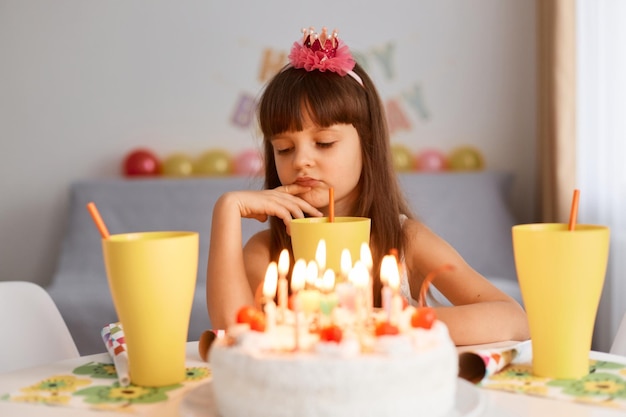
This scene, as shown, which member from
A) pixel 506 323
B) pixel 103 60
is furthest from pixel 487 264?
pixel 506 323

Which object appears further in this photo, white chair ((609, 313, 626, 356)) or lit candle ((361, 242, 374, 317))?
white chair ((609, 313, 626, 356))

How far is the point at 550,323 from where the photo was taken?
102 centimetres

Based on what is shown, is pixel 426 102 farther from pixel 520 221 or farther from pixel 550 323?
pixel 550 323

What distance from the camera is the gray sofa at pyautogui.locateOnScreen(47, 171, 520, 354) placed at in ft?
12.9

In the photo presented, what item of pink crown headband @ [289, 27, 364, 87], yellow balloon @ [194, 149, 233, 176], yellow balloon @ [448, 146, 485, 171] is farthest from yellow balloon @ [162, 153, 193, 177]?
pink crown headband @ [289, 27, 364, 87]

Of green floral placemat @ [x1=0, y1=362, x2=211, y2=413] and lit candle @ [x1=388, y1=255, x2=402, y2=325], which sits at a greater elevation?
lit candle @ [x1=388, y1=255, x2=402, y2=325]

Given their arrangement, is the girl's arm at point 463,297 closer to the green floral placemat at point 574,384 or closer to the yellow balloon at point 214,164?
the green floral placemat at point 574,384

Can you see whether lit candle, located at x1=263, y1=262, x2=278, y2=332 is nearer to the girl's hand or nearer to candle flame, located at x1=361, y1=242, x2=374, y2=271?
candle flame, located at x1=361, y1=242, x2=374, y2=271

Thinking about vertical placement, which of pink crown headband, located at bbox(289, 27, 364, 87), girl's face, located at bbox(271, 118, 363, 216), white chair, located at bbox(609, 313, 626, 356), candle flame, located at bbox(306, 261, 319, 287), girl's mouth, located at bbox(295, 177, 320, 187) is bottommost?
white chair, located at bbox(609, 313, 626, 356)

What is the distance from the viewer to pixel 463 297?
5.19 ft

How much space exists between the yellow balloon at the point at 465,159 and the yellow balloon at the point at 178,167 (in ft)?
4.44

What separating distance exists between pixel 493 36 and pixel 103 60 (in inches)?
80.0

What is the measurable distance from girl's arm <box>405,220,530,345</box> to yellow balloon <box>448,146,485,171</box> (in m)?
2.44

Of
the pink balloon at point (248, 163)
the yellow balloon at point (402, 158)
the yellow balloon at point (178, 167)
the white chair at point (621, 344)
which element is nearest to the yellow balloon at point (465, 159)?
the yellow balloon at point (402, 158)
